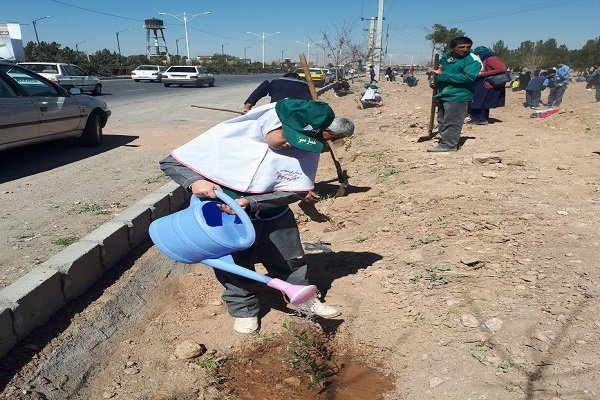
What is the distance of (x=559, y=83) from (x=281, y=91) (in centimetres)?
1089

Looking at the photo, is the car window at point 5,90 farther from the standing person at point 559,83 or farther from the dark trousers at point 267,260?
the standing person at point 559,83

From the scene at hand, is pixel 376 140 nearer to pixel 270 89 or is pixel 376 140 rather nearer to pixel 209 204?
pixel 270 89

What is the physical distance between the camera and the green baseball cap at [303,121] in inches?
85.2

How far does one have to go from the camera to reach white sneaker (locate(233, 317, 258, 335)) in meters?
2.66

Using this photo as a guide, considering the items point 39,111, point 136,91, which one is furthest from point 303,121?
point 136,91

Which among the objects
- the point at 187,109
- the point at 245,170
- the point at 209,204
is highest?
the point at 245,170

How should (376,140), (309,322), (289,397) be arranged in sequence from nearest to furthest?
1. (289,397)
2. (309,322)
3. (376,140)

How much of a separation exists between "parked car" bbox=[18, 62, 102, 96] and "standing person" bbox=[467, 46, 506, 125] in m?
14.9

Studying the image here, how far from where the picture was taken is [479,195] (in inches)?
170

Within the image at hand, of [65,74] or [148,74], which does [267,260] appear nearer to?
[65,74]

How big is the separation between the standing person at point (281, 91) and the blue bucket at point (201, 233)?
3513 millimetres

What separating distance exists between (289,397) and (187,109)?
13.3 m

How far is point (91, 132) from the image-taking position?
7625 mm

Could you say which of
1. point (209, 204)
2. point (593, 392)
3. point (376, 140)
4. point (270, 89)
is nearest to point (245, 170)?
point (209, 204)
